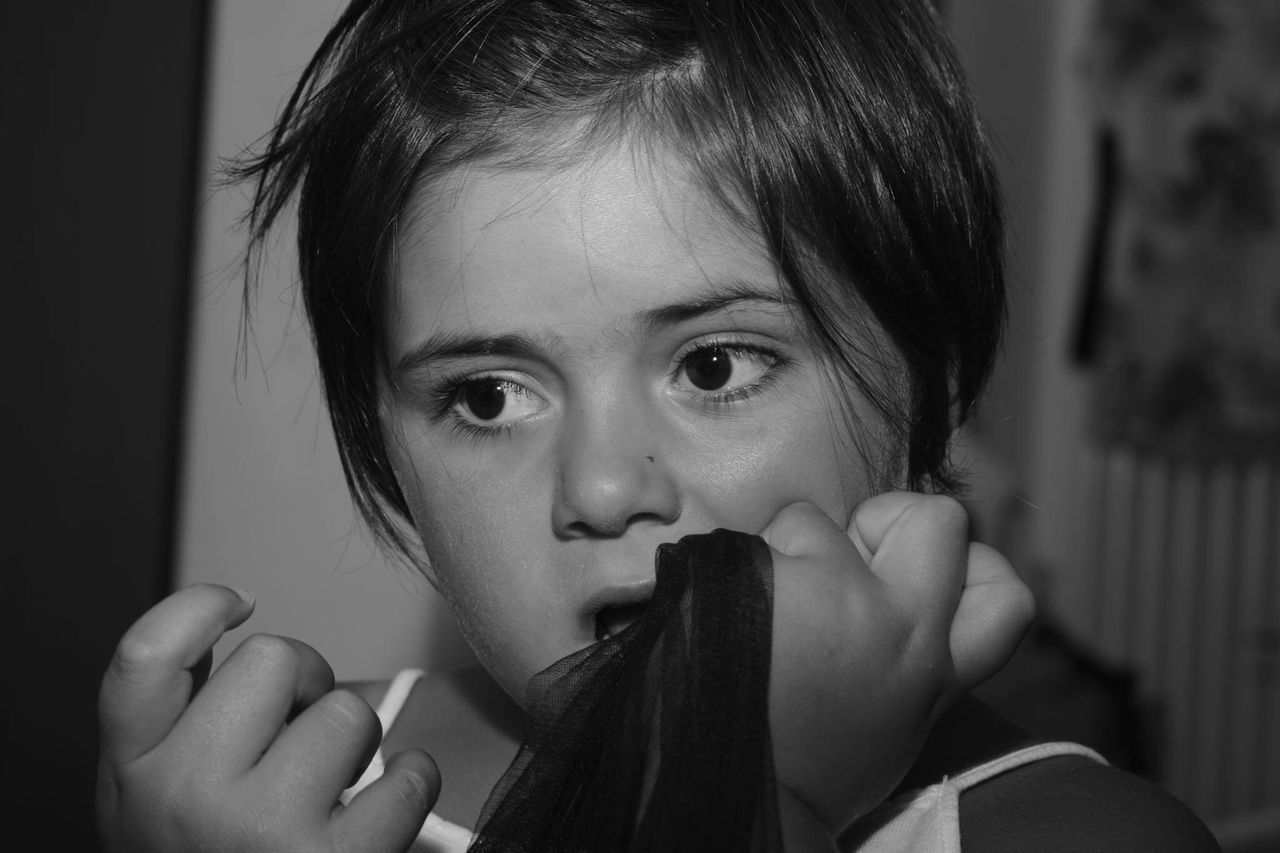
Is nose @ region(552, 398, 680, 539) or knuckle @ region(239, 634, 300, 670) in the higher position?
nose @ region(552, 398, 680, 539)

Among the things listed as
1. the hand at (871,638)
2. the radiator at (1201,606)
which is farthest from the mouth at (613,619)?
the radiator at (1201,606)

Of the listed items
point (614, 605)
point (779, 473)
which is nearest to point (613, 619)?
point (614, 605)

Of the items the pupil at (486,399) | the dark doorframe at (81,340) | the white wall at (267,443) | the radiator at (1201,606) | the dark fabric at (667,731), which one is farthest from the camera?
the radiator at (1201,606)

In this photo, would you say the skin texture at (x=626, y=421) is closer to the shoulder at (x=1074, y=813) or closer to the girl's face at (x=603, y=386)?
the girl's face at (x=603, y=386)

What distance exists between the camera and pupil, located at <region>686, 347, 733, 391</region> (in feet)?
2.20

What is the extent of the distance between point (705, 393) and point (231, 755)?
306 millimetres

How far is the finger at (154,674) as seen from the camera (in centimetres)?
61

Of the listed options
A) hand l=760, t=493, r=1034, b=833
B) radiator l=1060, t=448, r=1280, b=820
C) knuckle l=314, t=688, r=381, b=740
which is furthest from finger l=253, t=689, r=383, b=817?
radiator l=1060, t=448, r=1280, b=820

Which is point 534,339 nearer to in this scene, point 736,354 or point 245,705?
point 736,354

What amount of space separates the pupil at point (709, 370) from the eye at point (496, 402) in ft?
0.30

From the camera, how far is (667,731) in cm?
53

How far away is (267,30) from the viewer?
1059mm

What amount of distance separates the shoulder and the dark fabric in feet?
0.88

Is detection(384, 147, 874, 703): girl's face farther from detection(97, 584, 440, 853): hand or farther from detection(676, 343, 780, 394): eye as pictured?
detection(97, 584, 440, 853): hand
